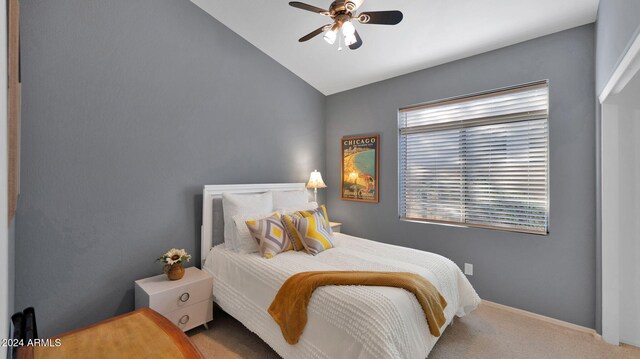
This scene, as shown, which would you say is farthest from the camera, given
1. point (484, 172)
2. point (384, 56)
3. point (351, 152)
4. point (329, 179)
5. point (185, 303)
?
point (329, 179)

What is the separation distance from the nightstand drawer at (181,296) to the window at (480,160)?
8.04ft

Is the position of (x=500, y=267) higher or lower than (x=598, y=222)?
lower

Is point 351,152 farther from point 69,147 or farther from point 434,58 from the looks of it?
point 69,147

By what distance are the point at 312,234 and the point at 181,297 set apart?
3.91 feet

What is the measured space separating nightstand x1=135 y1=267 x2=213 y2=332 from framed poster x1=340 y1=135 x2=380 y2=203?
7.37 feet

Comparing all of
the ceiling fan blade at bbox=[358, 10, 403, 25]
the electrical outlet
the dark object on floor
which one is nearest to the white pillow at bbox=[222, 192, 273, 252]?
the dark object on floor

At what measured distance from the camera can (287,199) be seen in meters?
3.32

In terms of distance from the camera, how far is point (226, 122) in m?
3.09

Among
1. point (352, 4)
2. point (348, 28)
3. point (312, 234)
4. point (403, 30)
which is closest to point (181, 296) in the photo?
point (312, 234)

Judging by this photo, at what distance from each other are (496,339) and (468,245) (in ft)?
3.11

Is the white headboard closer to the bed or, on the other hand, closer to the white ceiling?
the bed

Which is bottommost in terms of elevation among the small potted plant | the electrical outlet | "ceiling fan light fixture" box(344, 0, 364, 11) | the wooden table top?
the electrical outlet

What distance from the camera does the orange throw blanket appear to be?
176 cm

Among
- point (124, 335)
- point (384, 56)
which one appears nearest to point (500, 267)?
point (384, 56)
